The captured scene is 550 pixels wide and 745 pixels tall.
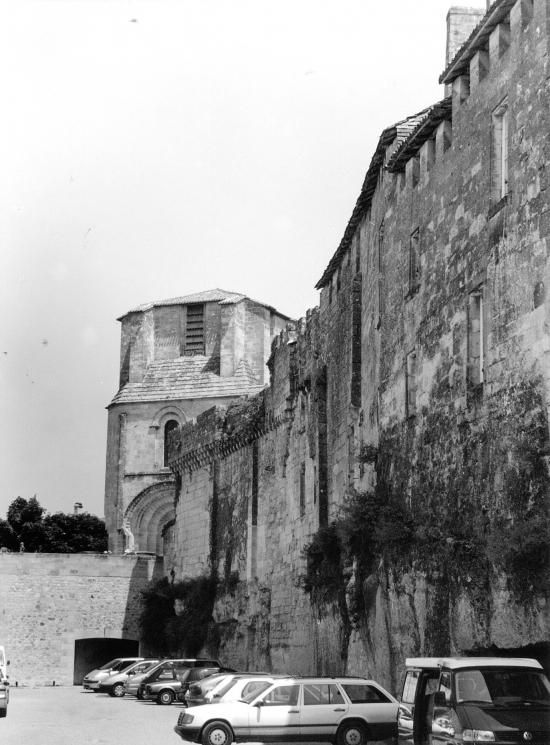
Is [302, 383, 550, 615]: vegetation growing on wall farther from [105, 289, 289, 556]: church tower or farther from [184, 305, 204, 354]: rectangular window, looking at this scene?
[184, 305, 204, 354]: rectangular window

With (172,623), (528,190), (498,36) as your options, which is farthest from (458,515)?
(172,623)

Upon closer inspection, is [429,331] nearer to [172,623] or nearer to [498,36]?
[498,36]

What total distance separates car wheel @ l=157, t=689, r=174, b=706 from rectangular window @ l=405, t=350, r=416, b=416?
38.1ft

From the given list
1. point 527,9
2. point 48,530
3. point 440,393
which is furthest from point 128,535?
point 527,9

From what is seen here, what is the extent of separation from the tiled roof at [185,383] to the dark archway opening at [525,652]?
134 ft

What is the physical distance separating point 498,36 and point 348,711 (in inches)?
369

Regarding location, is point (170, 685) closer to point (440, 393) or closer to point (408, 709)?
point (440, 393)

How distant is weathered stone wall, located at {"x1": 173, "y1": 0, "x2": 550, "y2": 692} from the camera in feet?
49.9

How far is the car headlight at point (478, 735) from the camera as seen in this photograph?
38.1ft

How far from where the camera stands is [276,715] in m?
16.8

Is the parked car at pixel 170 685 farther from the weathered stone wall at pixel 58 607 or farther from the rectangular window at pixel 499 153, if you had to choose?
the rectangular window at pixel 499 153

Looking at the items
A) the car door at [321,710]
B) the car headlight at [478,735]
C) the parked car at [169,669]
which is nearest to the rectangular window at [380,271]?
the car door at [321,710]

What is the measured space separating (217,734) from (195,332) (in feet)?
140

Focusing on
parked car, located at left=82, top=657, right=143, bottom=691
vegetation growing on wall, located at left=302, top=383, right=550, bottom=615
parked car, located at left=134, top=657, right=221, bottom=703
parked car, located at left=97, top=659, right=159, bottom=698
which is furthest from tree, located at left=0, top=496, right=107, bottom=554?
vegetation growing on wall, located at left=302, top=383, right=550, bottom=615
